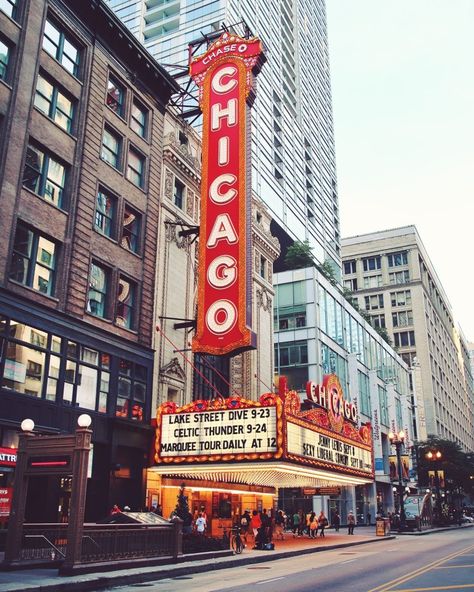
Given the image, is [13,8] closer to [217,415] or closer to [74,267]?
[74,267]

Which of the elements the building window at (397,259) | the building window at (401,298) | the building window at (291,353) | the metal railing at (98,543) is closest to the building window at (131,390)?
the metal railing at (98,543)

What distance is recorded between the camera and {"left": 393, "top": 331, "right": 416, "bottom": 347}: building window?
395 feet

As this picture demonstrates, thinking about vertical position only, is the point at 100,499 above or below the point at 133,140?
below

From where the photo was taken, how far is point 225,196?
101 ft

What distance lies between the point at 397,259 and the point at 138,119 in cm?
10518

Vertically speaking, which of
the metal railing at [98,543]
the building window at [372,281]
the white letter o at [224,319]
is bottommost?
the metal railing at [98,543]

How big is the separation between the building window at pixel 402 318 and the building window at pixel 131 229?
100088 mm

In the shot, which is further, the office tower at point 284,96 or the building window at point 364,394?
the building window at point 364,394

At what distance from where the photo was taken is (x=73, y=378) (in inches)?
980

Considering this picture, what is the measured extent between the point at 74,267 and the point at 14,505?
11513mm

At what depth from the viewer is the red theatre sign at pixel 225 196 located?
28797 mm

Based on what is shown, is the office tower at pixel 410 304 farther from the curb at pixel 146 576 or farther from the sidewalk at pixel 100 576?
the sidewalk at pixel 100 576

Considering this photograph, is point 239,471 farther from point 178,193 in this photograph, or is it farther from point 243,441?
point 178,193

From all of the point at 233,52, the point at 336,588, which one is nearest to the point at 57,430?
the point at 336,588
